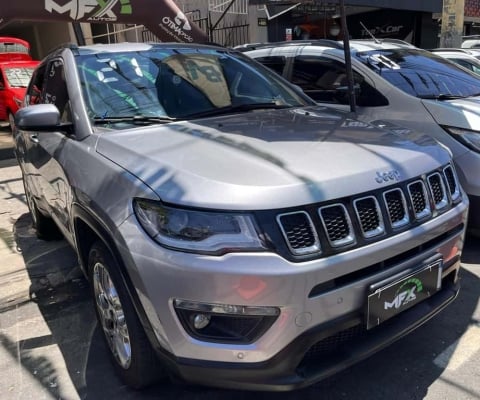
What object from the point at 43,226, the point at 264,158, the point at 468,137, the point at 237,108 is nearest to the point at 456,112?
the point at 468,137

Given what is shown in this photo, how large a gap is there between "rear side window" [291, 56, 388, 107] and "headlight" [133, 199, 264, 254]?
3.23 metres

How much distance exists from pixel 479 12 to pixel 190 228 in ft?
77.1

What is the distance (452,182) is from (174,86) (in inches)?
72.8

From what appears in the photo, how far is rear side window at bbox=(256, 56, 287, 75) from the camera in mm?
5691

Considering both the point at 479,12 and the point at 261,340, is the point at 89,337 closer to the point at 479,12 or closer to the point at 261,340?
the point at 261,340

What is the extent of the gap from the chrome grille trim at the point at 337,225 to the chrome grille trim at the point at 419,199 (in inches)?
17.8

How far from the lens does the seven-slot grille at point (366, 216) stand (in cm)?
197

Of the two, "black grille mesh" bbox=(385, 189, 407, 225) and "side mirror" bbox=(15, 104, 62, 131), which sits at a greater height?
"side mirror" bbox=(15, 104, 62, 131)

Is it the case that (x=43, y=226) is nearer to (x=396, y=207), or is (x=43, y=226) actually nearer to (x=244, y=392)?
(x=244, y=392)

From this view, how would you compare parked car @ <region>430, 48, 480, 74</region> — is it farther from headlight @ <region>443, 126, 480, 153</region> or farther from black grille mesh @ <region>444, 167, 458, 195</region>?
black grille mesh @ <region>444, 167, 458, 195</region>

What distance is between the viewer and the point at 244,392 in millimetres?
2475

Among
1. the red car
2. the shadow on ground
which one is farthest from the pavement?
the red car

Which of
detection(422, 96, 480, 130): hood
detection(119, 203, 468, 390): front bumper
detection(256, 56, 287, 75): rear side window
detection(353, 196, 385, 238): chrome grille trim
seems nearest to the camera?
detection(119, 203, 468, 390): front bumper

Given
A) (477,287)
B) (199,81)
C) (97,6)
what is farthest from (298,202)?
(97,6)
